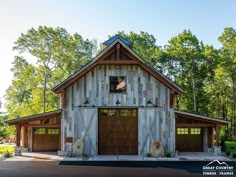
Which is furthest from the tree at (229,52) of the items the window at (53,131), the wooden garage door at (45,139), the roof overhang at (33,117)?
the roof overhang at (33,117)

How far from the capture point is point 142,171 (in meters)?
14.0

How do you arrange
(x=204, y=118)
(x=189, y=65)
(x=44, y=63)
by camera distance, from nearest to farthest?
(x=204, y=118) < (x=44, y=63) < (x=189, y=65)

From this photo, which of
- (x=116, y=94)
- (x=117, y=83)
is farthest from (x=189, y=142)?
(x=117, y=83)

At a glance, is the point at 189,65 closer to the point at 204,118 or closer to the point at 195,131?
the point at 195,131

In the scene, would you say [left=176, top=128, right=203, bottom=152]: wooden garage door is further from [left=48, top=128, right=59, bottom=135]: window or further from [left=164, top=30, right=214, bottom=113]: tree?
[left=164, top=30, right=214, bottom=113]: tree

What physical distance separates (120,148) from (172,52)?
25.0 m

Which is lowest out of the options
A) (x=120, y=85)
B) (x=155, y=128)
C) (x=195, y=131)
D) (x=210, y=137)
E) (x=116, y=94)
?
(x=210, y=137)

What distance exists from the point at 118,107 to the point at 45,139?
6.08 m

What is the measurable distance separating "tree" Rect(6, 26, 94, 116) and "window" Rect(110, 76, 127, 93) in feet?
59.1

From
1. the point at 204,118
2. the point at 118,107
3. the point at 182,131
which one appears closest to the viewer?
the point at 118,107

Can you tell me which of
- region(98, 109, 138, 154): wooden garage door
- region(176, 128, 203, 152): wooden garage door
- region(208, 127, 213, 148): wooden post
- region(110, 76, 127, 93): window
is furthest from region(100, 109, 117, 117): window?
region(208, 127, 213, 148): wooden post

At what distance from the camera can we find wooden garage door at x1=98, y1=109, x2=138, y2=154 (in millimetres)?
19922

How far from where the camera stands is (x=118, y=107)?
19.9m

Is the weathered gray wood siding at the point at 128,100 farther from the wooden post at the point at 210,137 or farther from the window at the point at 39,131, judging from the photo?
the wooden post at the point at 210,137
